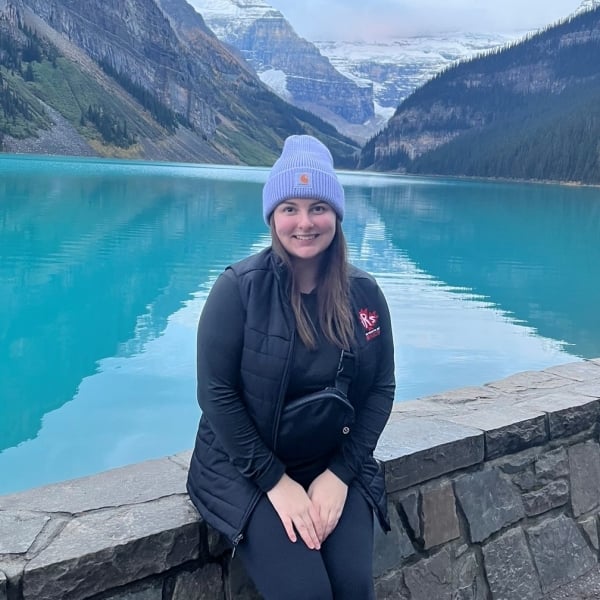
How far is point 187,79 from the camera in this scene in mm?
194500

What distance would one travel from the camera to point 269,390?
8.37 feet

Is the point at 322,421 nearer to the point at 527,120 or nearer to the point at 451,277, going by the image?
the point at 451,277

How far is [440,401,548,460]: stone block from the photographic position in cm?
358

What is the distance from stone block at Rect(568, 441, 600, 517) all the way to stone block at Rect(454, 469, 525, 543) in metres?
0.44

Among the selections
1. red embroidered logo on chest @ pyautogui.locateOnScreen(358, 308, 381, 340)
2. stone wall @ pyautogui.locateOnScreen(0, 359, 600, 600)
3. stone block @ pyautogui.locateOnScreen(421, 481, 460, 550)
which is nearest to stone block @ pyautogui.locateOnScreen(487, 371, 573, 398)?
stone wall @ pyautogui.locateOnScreen(0, 359, 600, 600)

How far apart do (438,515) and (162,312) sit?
10.9 m

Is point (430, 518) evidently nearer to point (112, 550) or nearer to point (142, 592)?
point (142, 592)

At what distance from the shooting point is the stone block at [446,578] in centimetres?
331

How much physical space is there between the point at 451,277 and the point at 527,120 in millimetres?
166017

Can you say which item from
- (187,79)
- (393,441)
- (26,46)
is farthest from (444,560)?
(187,79)

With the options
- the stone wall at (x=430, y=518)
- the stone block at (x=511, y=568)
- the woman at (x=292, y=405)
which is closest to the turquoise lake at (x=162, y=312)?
the stone wall at (x=430, y=518)

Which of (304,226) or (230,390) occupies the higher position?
(304,226)

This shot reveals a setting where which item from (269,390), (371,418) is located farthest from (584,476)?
(269,390)

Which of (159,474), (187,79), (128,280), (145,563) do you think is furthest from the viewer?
(187,79)
